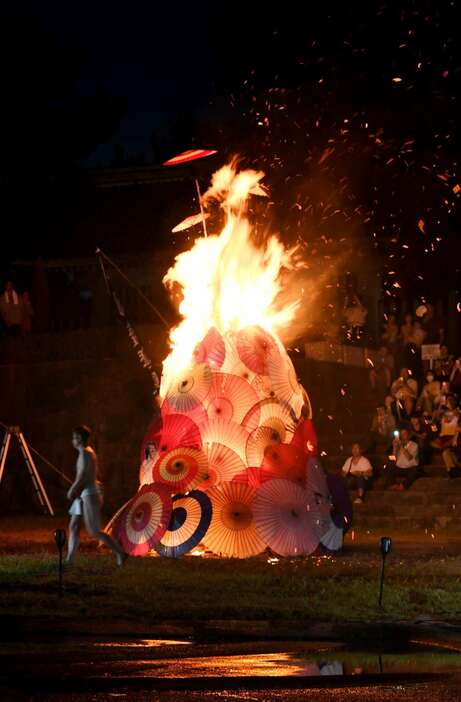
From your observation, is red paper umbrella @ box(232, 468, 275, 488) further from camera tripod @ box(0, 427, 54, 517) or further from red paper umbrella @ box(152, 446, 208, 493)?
camera tripod @ box(0, 427, 54, 517)

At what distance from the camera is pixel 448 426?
25.5 m

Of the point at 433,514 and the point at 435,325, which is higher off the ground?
the point at 435,325

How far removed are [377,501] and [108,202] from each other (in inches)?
735

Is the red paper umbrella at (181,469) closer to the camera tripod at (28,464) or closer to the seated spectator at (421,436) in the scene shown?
the seated spectator at (421,436)

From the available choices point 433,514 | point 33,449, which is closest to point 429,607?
point 433,514

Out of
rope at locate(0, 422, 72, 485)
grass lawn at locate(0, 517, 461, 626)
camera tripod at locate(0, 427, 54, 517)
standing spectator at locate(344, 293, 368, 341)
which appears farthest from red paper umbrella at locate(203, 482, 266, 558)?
standing spectator at locate(344, 293, 368, 341)

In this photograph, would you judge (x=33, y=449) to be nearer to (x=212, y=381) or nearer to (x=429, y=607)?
(x=212, y=381)

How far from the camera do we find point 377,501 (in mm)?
24656

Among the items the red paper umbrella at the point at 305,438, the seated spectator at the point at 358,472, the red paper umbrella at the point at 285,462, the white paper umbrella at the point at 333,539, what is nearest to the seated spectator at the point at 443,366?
the seated spectator at the point at 358,472

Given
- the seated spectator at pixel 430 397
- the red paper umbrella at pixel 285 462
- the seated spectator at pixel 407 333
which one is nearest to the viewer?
the red paper umbrella at pixel 285 462

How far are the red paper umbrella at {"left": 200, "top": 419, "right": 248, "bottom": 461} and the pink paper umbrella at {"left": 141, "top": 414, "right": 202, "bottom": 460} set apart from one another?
15cm

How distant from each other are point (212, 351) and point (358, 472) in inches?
262

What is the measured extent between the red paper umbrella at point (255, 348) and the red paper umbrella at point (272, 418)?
52 cm

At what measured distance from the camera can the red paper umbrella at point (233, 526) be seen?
17.8 meters
